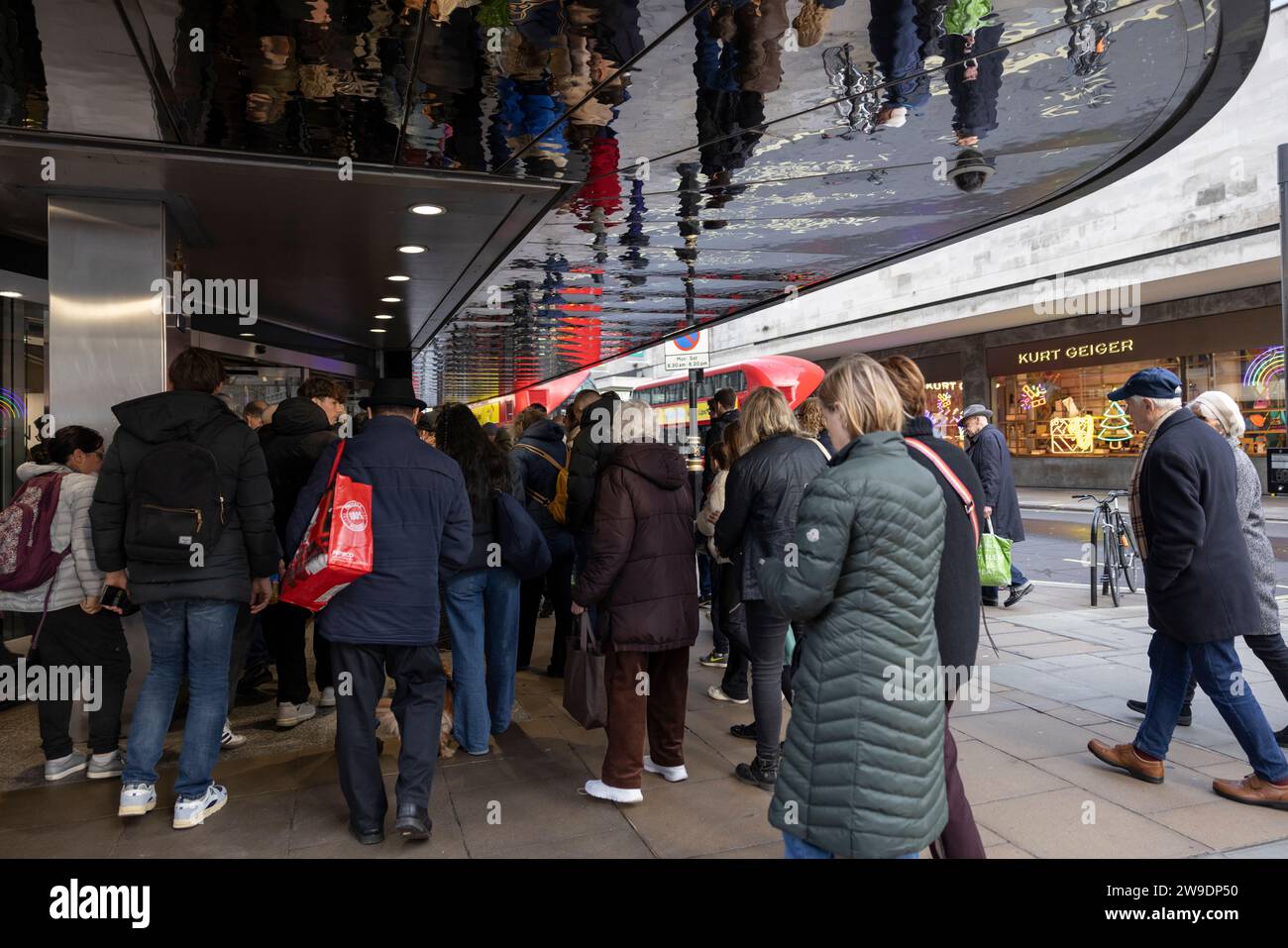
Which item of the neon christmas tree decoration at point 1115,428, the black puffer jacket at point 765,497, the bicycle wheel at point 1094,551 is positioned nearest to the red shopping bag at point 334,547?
the black puffer jacket at point 765,497

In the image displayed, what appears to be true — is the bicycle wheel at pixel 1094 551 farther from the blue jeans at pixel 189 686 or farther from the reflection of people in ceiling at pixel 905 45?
the blue jeans at pixel 189 686

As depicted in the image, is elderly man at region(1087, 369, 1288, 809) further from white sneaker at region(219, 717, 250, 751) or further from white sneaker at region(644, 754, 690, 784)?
white sneaker at region(219, 717, 250, 751)

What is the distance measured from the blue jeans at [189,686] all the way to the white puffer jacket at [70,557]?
1.87 feet

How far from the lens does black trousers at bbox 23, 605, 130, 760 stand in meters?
4.49

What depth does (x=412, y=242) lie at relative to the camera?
23.4 ft

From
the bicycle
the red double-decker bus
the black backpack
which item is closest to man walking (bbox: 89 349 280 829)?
the black backpack

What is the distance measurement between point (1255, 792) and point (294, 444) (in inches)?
209

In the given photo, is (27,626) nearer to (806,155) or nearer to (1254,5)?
(806,155)

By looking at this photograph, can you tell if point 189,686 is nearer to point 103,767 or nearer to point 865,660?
point 103,767

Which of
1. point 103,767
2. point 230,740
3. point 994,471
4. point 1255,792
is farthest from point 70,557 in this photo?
point 994,471

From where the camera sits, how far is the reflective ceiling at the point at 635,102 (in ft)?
12.4

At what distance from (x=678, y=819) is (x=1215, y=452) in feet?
9.83

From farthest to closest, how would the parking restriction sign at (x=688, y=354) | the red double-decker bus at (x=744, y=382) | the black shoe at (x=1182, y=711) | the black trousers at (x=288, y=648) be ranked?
1. the red double-decker bus at (x=744, y=382)
2. the parking restriction sign at (x=688, y=354)
3. the black trousers at (x=288, y=648)
4. the black shoe at (x=1182, y=711)

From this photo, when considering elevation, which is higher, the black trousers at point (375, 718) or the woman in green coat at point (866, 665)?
the woman in green coat at point (866, 665)
